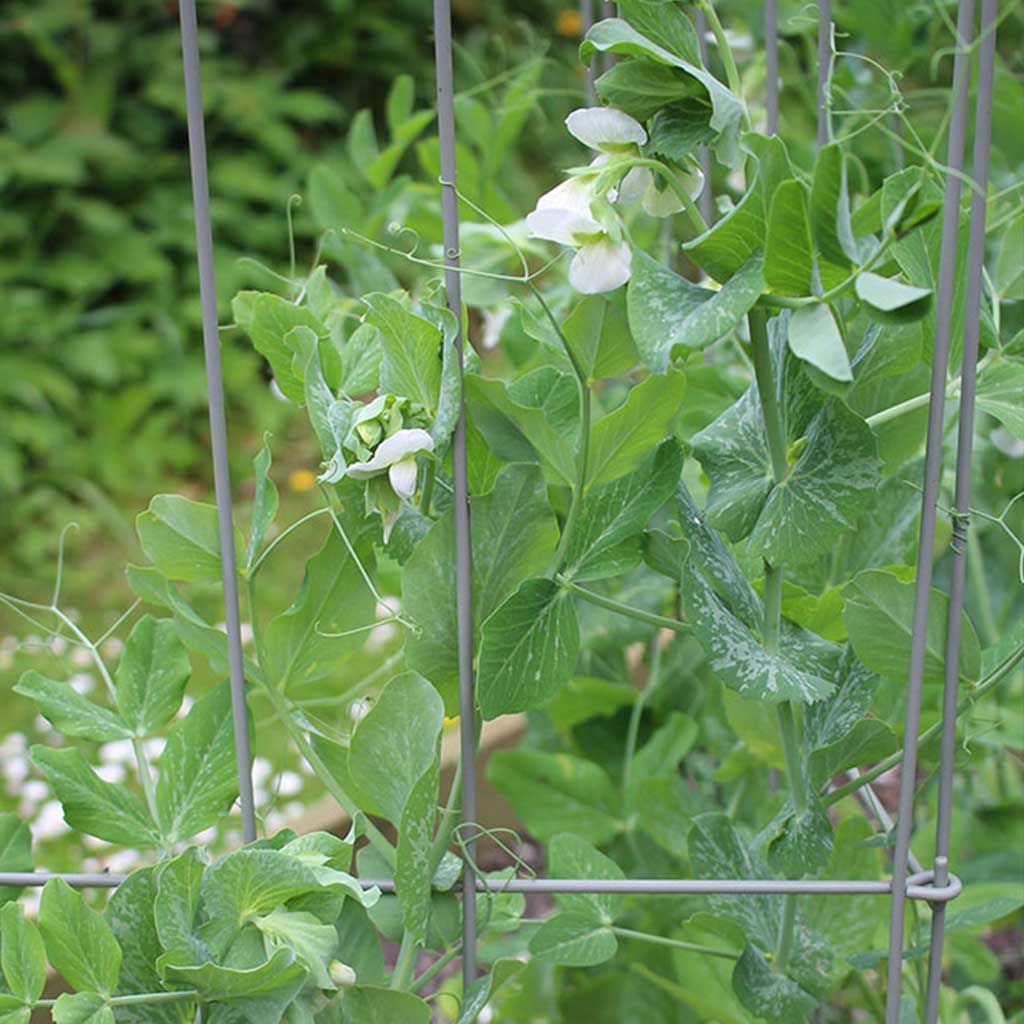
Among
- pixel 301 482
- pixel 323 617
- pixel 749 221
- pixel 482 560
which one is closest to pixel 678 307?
pixel 749 221

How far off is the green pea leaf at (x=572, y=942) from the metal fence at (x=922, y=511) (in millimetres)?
66

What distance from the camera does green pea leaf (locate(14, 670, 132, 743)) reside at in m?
0.70

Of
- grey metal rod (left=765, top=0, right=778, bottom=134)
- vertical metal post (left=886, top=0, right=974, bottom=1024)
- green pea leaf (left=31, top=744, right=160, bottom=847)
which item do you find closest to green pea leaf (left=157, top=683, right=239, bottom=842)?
green pea leaf (left=31, top=744, right=160, bottom=847)

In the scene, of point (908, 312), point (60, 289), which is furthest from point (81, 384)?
point (908, 312)

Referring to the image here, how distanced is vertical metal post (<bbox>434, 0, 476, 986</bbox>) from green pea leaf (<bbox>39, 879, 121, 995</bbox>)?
0.53 feet

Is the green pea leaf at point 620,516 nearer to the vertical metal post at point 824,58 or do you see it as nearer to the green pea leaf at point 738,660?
the green pea leaf at point 738,660

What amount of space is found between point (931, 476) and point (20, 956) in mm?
456

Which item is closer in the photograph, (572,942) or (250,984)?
(250,984)

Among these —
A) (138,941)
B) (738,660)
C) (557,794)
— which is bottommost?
(557,794)

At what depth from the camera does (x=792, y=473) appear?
63cm

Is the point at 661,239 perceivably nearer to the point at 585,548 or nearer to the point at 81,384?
the point at 585,548

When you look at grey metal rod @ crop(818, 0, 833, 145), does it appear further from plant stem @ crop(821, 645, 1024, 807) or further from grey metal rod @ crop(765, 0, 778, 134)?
plant stem @ crop(821, 645, 1024, 807)

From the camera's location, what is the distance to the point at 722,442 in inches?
25.4

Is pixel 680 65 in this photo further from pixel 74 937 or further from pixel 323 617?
pixel 74 937
